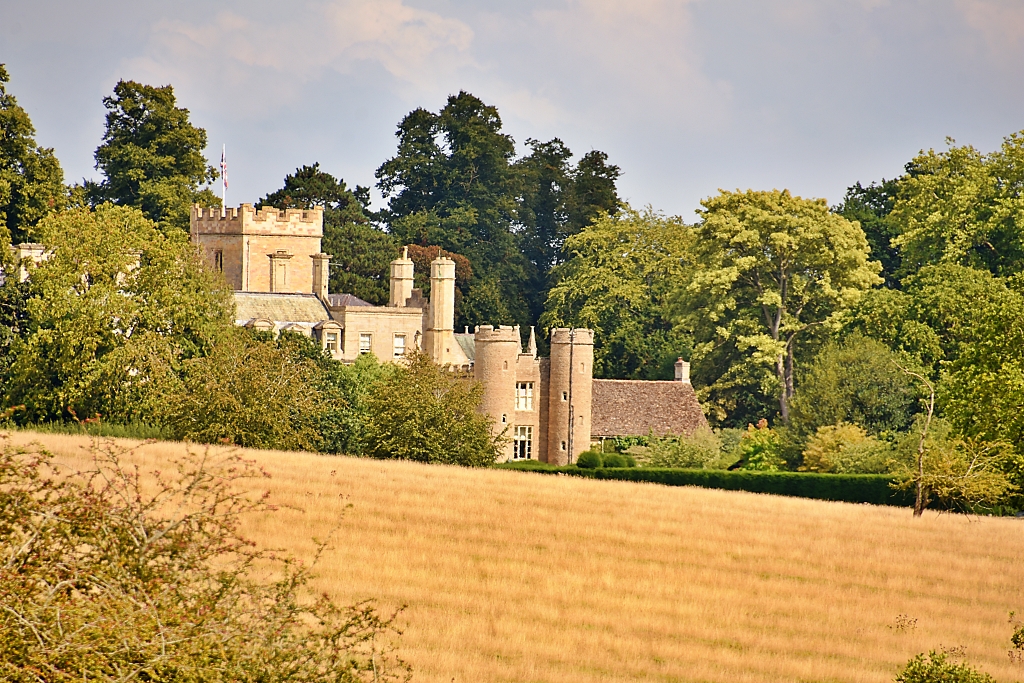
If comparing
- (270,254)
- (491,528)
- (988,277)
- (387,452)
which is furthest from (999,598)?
(270,254)

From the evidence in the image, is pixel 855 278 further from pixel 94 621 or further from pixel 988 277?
pixel 94 621

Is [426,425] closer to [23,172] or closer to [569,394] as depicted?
[569,394]

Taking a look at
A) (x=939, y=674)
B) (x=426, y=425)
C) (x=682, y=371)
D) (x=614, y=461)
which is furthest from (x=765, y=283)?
(x=939, y=674)

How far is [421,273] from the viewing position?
95812mm

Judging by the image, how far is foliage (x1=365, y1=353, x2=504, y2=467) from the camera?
5503 centimetres

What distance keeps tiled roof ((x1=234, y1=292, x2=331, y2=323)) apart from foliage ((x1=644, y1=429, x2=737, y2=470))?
21415mm

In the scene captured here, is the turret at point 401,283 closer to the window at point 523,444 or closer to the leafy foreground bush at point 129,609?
the window at point 523,444

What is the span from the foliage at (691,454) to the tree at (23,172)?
91.1ft

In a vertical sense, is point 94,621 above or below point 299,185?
below

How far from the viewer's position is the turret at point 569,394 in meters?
67.4

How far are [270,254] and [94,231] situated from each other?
25.3 m

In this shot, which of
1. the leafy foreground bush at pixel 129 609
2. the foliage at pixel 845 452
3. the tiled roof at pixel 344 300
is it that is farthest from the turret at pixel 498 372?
the leafy foreground bush at pixel 129 609

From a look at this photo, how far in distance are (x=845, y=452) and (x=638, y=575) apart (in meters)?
26.5

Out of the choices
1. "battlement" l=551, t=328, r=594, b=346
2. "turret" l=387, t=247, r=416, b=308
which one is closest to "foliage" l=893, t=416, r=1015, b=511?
"battlement" l=551, t=328, r=594, b=346
